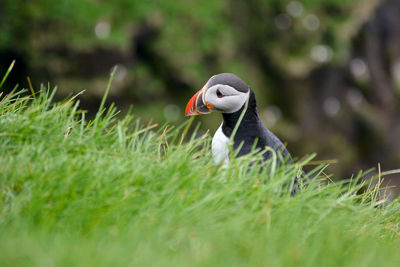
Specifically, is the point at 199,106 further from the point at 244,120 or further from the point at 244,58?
the point at 244,58

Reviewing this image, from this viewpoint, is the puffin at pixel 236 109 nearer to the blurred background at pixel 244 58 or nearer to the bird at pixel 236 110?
the bird at pixel 236 110

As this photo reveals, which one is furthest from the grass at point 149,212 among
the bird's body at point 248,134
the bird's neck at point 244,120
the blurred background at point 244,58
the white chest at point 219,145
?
the blurred background at point 244,58

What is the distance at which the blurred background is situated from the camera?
12.5 metres

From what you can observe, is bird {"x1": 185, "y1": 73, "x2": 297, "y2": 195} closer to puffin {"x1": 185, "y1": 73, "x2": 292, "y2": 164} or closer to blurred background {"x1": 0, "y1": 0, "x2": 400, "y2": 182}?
puffin {"x1": 185, "y1": 73, "x2": 292, "y2": 164}

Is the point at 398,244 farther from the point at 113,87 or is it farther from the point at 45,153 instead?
the point at 113,87

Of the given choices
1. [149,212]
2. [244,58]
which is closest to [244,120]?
[149,212]

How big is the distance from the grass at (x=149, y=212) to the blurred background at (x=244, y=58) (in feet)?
31.0

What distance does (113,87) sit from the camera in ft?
42.9

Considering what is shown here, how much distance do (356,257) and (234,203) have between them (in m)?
0.69

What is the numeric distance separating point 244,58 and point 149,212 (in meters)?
13.3

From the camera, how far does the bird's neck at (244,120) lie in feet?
13.1

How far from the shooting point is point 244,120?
13.1 ft

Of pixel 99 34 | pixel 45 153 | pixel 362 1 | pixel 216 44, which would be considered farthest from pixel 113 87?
pixel 45 153

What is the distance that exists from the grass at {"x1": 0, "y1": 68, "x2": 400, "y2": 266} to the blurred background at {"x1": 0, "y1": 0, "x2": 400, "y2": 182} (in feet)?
31.0
